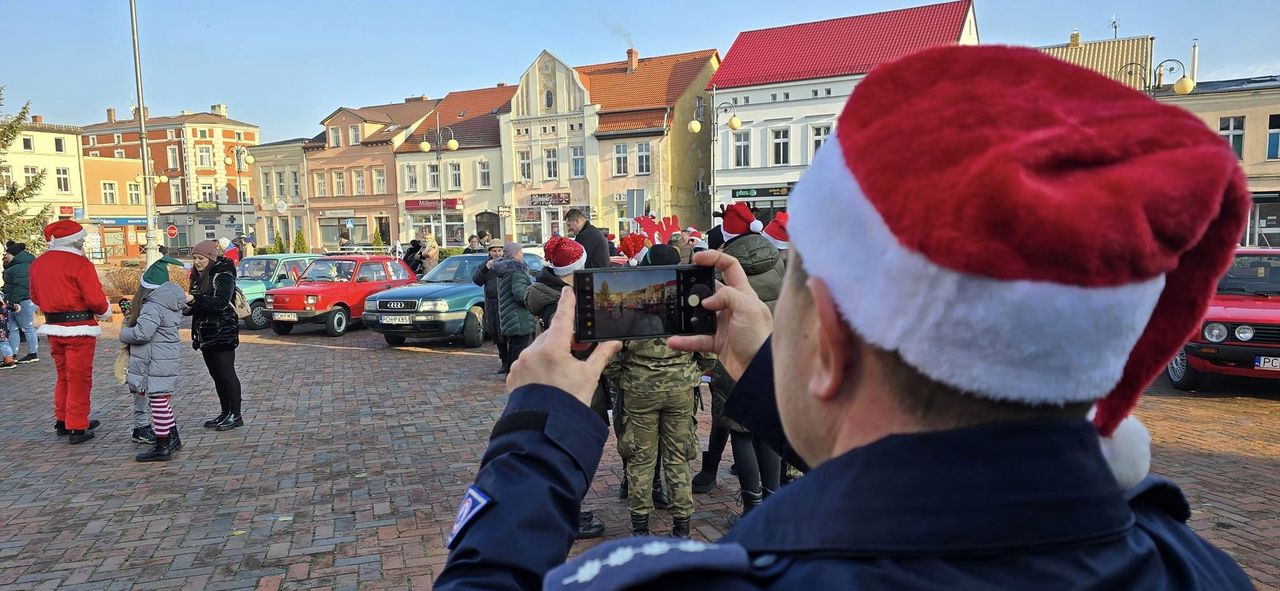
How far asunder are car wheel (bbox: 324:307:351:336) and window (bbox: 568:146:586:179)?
28822mm

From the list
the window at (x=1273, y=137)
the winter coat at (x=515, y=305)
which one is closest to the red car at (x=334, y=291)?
the winter coat at (x=515, y=305)

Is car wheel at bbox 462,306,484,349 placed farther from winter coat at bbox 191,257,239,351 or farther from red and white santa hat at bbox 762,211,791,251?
red and white santa hat at bbox 762,211,791,251

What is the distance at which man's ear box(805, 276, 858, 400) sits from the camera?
0.92m

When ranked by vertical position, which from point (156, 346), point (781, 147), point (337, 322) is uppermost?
point (781, 147)

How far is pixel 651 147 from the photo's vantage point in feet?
133

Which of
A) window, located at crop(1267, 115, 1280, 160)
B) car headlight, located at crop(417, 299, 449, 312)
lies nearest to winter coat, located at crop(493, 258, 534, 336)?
car headlight, located at crop(417, 299, 449, 312)

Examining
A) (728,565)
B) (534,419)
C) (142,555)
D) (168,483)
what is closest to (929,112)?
(728,565)

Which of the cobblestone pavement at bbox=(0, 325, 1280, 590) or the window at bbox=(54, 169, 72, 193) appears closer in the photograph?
the cobblestone pavement at bbox=(0, 325, 1280, 590)

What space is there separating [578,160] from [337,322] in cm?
2952

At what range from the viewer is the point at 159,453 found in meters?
6.79

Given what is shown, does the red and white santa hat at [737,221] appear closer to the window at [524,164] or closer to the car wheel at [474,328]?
the car wheel at [474,328]

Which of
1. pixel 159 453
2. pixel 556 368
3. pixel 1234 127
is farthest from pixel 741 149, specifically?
pixel 556 368

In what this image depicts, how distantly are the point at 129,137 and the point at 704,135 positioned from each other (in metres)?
67.2

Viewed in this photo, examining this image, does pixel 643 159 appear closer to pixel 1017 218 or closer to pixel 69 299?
pixel 69 299
